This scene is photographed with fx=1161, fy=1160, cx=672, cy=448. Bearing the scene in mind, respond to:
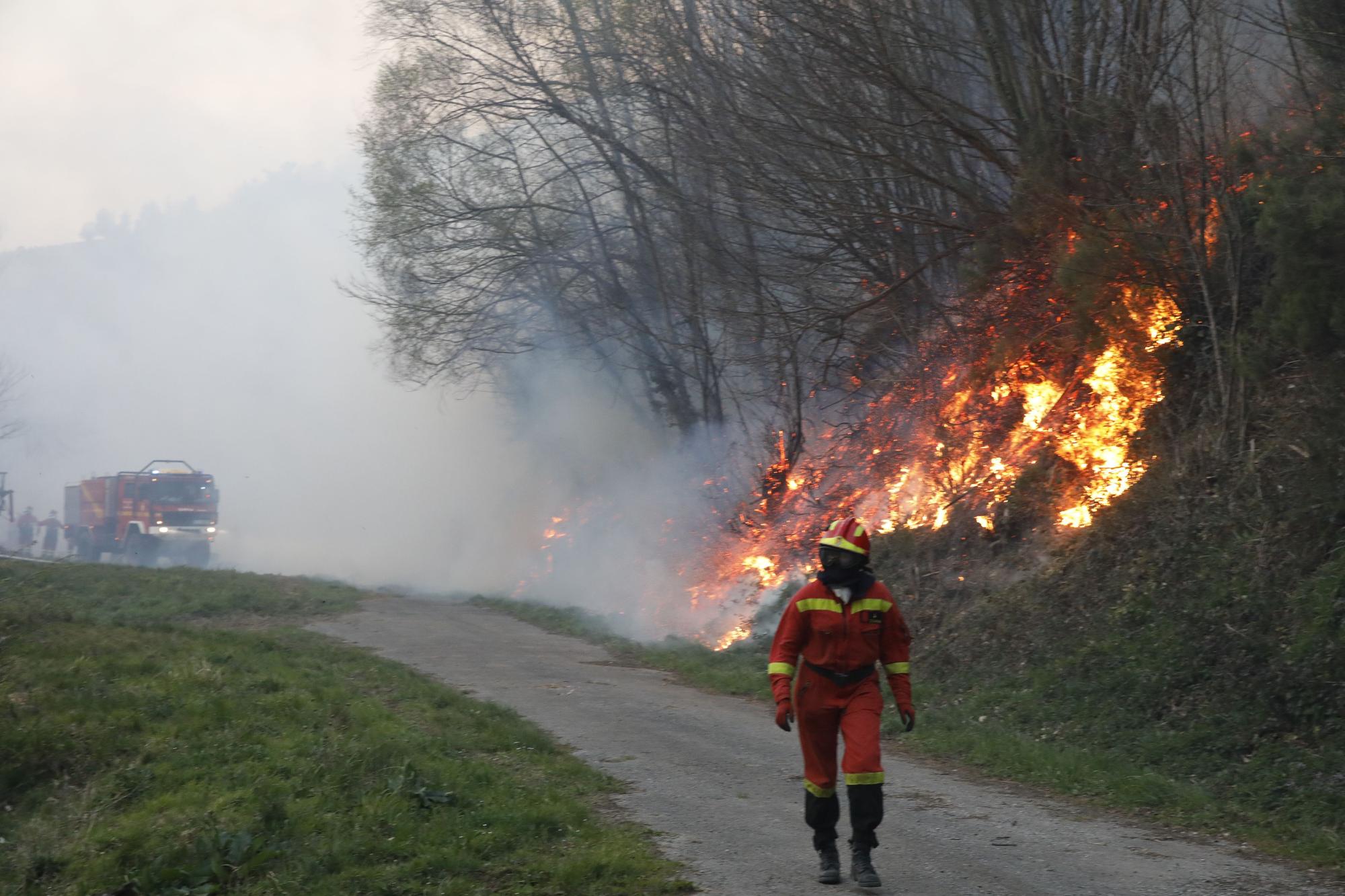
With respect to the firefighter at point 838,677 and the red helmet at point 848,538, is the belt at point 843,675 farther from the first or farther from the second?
the red helmet at point 848,538

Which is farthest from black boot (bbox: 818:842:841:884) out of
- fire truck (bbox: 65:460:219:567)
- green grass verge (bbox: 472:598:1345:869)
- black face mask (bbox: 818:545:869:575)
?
fire truck (bbox: 65:460:219:567)

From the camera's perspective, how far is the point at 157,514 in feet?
120

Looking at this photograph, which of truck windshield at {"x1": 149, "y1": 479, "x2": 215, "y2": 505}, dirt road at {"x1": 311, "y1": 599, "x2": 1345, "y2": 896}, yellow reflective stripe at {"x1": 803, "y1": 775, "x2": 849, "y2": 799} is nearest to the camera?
yellow reflective stripe at {"x1": 803, "y1": 775, "x2": 849, "y2": 799}

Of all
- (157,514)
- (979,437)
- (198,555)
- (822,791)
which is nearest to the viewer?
(822,791)

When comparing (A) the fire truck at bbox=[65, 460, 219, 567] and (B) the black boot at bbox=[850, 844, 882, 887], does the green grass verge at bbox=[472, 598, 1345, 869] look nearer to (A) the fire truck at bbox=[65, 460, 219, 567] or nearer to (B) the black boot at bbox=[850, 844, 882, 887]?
(B) the black boot at bbox=[850, 844, 882, 887]

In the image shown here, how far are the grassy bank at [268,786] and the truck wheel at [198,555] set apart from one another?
1046 inches

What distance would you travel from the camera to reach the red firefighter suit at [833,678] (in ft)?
18.9

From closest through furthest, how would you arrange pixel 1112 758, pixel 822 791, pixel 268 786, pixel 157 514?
pixel 822 791
pixel 268 786
pixel 1112 758
pixel 157 514

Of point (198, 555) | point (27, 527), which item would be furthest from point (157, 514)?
point (27, 527)

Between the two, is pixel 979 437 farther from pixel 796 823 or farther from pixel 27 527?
pixel 27 527

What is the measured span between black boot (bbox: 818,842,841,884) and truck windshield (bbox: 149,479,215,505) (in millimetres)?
34693

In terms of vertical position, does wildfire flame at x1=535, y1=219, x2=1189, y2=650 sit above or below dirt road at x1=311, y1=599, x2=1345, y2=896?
above

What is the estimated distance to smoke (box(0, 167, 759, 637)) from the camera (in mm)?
26547

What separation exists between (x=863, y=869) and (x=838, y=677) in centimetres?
93
